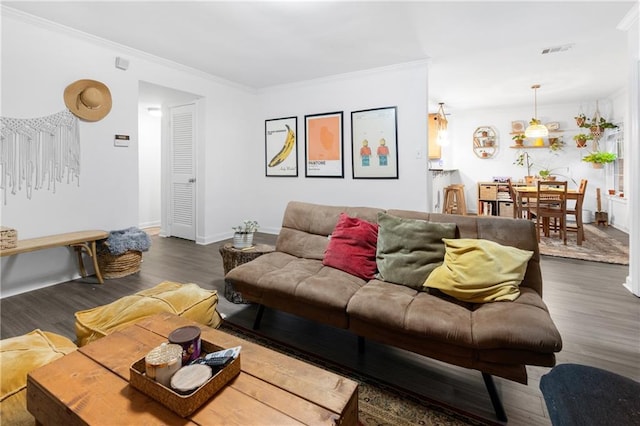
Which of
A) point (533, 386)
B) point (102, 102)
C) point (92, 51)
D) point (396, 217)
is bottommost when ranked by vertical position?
point (533, 386)

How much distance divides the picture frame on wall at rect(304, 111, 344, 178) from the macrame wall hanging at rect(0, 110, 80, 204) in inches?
118

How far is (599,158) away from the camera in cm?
622

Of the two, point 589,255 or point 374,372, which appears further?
point 589,255

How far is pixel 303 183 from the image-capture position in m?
5.20

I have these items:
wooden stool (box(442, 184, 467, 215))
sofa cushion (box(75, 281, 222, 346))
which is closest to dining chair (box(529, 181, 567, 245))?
wooden stool (box(442, 184, 467, 215))

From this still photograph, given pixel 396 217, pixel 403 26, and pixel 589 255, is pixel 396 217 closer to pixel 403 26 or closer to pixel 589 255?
pixel 403 26

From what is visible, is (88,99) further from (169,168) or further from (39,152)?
(169,168)

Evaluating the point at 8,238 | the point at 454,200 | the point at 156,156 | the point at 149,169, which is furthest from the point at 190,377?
the point at 454,200

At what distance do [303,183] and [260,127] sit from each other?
1341 millimetres

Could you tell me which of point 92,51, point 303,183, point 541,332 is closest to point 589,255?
point 541,332

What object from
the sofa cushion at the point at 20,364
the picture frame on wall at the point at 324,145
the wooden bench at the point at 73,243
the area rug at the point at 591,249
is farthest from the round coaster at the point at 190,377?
the area rug at the point at 591,249

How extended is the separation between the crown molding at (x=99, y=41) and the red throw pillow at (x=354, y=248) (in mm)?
3351

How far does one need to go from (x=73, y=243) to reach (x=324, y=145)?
11.2 ft

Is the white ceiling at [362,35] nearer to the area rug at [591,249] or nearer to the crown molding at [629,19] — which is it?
the crown molding at [629,19]
